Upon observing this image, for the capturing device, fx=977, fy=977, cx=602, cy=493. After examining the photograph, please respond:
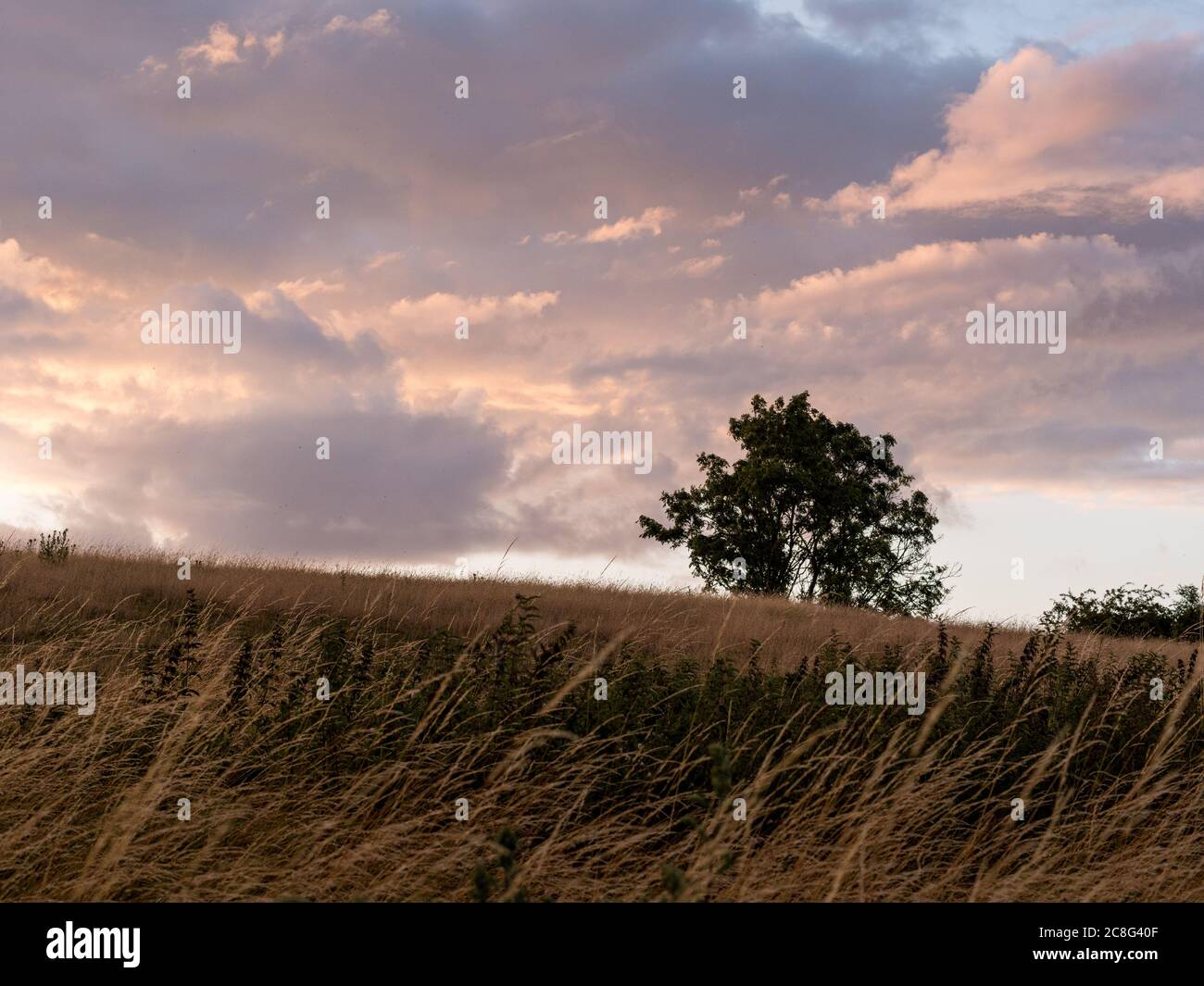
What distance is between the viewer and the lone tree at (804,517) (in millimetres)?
30203

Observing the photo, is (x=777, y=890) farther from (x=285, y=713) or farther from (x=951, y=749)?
(x=285, y=713)

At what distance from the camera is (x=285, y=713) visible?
24.8 feet

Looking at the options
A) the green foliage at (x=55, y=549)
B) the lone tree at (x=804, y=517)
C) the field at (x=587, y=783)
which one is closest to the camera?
the field at (x=587, y=783)

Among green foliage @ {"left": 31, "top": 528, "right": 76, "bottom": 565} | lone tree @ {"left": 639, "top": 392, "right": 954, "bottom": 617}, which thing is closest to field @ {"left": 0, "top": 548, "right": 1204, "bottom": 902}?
green foliage @ {"left": 31, "top": 528, "right": 76, "bottom": 565}

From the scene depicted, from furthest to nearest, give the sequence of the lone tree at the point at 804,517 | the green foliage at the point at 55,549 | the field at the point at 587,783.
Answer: the lone tree at the point at 804,517
the green foliage at the point at 55,549
the field at the point at 587,783

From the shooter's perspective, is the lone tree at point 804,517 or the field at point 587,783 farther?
the lone tree at point 804,517

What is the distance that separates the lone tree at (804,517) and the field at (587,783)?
67.2 ft

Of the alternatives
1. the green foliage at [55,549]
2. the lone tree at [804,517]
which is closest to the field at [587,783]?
the green foliage at [55,549]

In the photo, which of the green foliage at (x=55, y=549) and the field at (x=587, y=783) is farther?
the green foliage at (x=55, y=549)

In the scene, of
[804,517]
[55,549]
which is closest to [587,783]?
[55,549]

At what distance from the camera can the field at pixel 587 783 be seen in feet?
17.4

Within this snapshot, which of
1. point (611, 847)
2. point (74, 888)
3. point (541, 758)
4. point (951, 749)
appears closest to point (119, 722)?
point (74, 888)

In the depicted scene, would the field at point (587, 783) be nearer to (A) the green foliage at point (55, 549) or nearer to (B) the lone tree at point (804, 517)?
(A) the green foliage at point (55, 549)
